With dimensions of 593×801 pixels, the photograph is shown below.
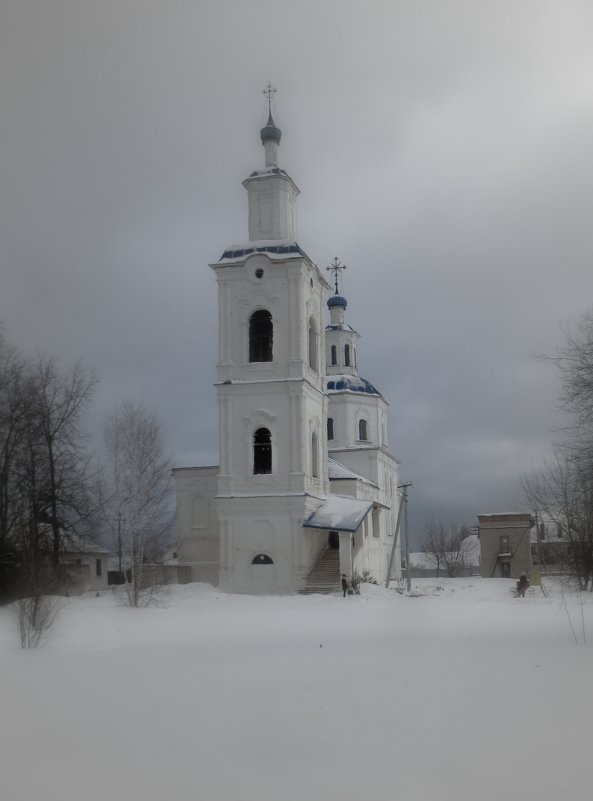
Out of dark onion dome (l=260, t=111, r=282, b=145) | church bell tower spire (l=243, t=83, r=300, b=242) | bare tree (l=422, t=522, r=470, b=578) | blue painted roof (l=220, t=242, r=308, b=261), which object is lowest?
bare tree (l=422, t=522, r=470, b=578)

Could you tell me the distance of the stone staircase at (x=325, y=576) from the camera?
2986cm

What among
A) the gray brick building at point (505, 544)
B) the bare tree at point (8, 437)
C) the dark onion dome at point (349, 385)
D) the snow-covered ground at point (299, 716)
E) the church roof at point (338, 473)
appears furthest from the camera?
the gray brick building at point (505, 544)

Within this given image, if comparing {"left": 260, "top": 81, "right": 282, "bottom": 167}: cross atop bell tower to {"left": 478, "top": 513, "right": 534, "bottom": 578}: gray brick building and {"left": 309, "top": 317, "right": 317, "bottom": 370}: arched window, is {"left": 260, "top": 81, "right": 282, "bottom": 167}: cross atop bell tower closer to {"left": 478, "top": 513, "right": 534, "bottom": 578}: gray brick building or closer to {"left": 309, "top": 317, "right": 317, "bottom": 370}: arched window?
{"left": 309, "top": 317, "right": 317, "bottom": 370}: arched window

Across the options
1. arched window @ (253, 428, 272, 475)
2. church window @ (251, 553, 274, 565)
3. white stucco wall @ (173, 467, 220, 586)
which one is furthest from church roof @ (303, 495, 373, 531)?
white stucco wall @ (173, 467, 220, 586)

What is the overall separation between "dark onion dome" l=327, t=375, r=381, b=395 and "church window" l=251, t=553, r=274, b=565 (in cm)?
1555

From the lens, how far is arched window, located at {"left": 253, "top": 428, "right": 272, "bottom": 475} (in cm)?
3183

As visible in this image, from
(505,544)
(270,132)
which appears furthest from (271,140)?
(505,544)

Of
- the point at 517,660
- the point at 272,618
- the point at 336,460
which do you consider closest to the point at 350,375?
the point at 336,460

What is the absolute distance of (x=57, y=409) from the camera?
28.1m

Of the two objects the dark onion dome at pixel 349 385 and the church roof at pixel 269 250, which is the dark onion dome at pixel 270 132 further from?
the dark onion dome at pixel 349 385

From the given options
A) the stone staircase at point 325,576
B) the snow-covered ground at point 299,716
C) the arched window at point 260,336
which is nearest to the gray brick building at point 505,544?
the stone staircase at point 325,576

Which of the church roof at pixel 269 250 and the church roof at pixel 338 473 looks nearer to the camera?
the church roof at pixel 269 250

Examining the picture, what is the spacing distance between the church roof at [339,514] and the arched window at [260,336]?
5503 millimetres

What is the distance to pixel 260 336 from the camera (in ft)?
106
